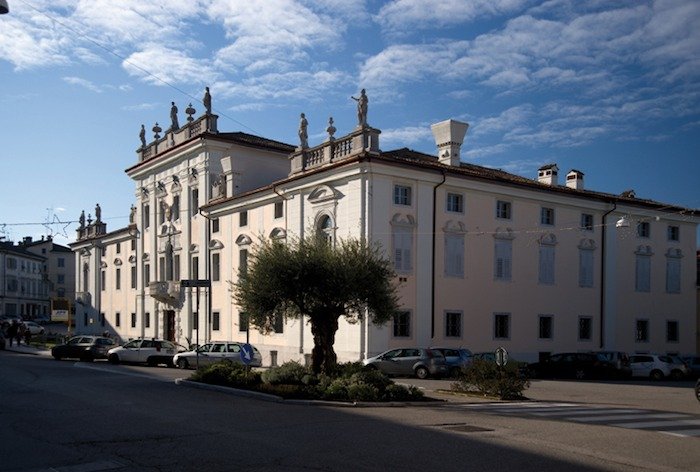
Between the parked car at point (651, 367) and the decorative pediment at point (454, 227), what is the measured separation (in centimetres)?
1050

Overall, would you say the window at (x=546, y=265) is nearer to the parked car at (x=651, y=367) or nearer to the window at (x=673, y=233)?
the parked car at (x=651, y=367)

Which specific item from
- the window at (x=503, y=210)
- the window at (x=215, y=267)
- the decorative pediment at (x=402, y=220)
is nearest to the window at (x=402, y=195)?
the decorative pediment at (x=402, y=220)

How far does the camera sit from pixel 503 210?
3644 centimetres

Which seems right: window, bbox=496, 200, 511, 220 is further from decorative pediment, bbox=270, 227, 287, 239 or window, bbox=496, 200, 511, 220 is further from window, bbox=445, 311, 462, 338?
decorative pediment, bbox=270, 227, 287, 239

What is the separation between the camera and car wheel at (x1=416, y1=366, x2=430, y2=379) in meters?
29.3

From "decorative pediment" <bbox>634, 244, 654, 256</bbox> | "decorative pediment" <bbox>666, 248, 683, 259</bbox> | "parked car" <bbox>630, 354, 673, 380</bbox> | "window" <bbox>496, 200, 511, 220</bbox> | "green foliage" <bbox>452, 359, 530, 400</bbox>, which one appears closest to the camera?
"green foliage" <bbox>452, 359, 530, 400</bbox>

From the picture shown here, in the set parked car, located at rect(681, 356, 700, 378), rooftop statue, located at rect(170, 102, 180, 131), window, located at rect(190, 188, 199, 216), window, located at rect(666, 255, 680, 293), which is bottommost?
parked car, located at rect(681, 356, 700, 378)

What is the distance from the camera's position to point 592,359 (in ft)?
113

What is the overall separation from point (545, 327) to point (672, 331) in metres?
11.2

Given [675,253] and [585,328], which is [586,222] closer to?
[585,328]

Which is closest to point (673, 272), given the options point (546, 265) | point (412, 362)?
point (546, 265)

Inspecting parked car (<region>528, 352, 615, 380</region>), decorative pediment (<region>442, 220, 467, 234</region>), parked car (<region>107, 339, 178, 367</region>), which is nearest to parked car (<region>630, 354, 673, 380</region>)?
parked car (<region>528, 352, 615, 380</region>)

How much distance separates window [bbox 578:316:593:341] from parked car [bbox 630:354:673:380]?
408 cm

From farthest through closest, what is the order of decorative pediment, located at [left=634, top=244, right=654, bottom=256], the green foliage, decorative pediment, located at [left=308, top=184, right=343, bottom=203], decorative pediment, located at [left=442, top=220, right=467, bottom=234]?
decorative pediment, located at [left=634, top=244, right=654, bottom=256] < decorative pediment, located at [left=442, top=220, right=467, bottom=234] < decorative pediment, located at [left=308, top=184, right=343, bottom=203] < the green foliage
